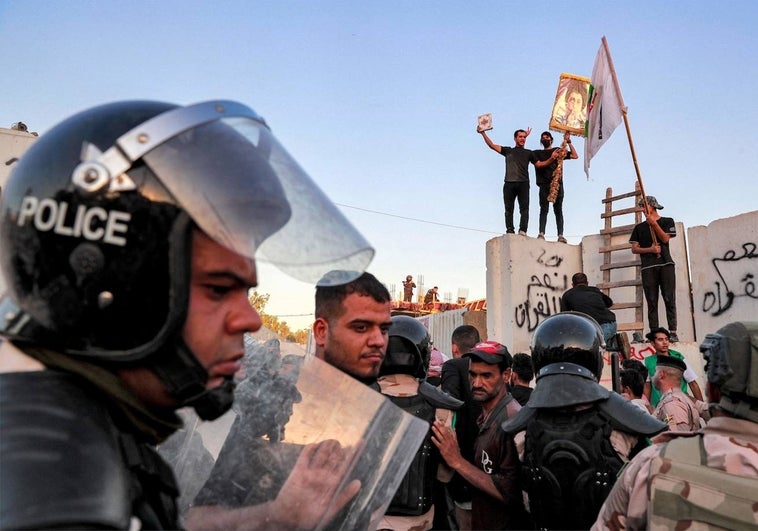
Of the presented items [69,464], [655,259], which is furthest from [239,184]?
[655,259]

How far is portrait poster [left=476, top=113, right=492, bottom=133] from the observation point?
11.4 meters

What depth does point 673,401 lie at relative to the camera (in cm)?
510

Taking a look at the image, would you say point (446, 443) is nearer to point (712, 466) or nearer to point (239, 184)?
point (712, 466)

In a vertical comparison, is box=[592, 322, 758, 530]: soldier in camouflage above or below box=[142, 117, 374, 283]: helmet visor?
below

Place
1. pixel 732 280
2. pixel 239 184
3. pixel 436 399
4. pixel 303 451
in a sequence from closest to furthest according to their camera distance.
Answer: pixel 239 184 < pixel 303 451 < pixel 436 399 < pixel 732 280

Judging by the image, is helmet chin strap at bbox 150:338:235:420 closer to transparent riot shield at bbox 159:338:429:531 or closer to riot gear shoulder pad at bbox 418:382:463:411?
transparent riot shield at bbox 159:338:429:531

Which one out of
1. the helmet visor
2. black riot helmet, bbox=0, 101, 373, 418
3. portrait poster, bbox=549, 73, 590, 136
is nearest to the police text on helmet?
black riot helmet, bbox=0, 101, 373, 418

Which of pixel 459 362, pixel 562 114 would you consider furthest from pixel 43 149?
pixel 562 114

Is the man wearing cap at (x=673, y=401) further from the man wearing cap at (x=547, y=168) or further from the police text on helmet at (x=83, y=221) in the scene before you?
the man wearing cap at (x=547, y=168)

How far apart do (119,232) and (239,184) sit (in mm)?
229

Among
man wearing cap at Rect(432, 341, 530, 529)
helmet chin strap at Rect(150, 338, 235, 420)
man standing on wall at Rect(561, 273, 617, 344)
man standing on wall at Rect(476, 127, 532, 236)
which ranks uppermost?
man standing on wall at Rect(476, 127, 532, 236)

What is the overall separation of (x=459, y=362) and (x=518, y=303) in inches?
217

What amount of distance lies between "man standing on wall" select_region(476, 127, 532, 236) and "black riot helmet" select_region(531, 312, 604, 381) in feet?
26.1

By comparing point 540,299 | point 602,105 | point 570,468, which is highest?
point 602,105
